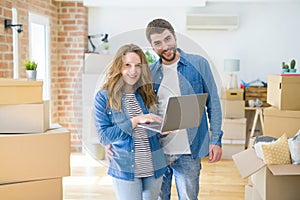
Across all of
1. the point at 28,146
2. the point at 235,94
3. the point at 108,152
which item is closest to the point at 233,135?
the point at 235,94

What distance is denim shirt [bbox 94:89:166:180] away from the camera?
151cm

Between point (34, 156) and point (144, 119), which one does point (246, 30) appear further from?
point (144, 119)

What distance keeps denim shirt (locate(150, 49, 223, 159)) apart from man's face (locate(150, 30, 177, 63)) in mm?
31

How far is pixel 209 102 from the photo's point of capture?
1.68 meters

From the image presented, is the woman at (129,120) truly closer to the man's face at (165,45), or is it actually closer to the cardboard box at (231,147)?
the man's face at (165,45)

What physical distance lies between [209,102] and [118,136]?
0.40m

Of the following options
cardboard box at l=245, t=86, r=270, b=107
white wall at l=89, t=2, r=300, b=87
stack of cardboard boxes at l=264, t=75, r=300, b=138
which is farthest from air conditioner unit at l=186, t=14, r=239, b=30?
stack of cardboard boxes at l=264, t=75, r=300, b=138

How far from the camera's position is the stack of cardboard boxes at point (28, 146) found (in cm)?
247

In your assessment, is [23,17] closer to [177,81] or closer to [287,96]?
[287,96]

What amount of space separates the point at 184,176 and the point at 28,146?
110 cm

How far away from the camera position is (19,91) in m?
2.50

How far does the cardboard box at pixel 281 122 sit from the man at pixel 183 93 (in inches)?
55.9

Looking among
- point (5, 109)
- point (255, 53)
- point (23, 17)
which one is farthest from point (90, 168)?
point (255, 53)

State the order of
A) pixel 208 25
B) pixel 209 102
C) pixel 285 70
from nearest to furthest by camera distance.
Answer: pixel 209 102 < pixel 285 70 < pixel 208 25
